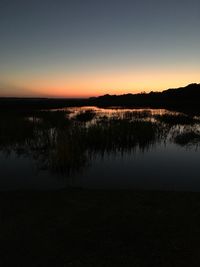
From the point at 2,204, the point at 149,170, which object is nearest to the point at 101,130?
the point at 149,170

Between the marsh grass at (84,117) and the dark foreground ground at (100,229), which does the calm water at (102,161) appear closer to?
the dark foreground ground at (100,229)

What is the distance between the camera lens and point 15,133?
18969 millimetres

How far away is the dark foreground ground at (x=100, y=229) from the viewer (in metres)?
4.93

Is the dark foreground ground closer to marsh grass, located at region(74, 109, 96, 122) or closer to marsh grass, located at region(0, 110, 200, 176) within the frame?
marsh grass, located at region(0, 110, 200, 176)

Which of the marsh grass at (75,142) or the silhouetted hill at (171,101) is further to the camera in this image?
the silhouetted hill at (171,101)

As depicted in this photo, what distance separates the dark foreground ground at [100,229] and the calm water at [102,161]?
2192mm

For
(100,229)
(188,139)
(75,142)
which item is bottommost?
(100,229)

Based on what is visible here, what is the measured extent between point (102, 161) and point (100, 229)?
762 centimetres

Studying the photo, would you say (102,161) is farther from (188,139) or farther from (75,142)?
(188,139)

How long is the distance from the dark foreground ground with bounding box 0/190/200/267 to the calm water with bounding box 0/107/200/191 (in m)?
2.19

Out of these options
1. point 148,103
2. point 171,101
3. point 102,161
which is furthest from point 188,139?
point 171,101

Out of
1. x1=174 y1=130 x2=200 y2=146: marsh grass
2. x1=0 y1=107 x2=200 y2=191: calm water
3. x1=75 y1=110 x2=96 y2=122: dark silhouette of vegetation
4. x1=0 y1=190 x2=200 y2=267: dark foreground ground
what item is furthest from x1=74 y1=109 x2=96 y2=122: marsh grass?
x1=0 y1=190 x2=200 y2=267: dark foreground ground

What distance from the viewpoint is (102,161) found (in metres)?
→ 13.6

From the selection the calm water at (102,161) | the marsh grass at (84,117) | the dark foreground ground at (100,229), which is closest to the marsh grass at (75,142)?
the calm water at (102,161)
